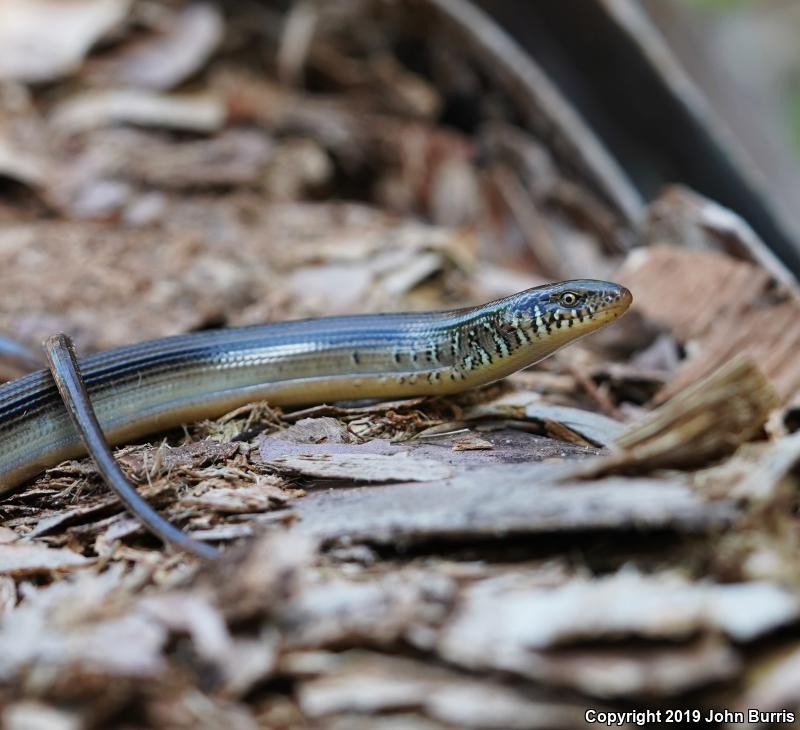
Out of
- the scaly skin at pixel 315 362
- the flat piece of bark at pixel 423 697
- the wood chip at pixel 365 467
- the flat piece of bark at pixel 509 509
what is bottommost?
the flat piece of bark at pixel 423 697

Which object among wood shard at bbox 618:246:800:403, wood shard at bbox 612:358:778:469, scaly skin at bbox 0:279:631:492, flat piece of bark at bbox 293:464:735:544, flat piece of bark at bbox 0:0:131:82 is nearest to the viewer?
flat piece of bark at bbox 293:464:735:544

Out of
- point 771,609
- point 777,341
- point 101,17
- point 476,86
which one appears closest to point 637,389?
point 777,341

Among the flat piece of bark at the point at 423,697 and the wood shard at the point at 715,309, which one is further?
the wood shard at the point at 715,309

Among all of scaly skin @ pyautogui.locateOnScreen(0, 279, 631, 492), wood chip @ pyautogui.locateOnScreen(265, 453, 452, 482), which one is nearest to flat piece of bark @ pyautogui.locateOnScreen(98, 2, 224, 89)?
scaly skin @ pyautogui.locateOnScreen(0, 279, 631, 492)

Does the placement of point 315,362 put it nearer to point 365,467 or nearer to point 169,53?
point 365,467

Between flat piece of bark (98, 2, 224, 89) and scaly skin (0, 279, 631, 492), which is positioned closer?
scaly skin (0, 279, 631, 492)

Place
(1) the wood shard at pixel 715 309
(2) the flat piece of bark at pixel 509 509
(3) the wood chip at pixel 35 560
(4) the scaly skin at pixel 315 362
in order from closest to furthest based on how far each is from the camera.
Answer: (2) the flat piece of bark at pixel 509 509 < (3) the wood chip at pixel 35 560 < (4) the scaly skin at pixel 315 362 < (1) the wood shard at pixel 715 309

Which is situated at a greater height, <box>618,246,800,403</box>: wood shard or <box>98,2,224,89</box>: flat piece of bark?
<box>98,2,224,89</box>: flat piece of bark

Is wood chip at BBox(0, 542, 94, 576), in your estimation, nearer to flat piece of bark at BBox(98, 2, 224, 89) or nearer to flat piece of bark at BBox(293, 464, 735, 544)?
flat piece of bark at BBox(293, 464, 735, 544)

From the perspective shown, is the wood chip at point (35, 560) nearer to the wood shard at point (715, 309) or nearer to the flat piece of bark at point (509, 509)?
the flat piece of bark at point (509, 509)

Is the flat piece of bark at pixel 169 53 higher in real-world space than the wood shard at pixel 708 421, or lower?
higher

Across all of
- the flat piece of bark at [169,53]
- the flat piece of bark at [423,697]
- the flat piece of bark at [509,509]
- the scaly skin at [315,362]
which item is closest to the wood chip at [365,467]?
the flat piece of bark at [509,509]

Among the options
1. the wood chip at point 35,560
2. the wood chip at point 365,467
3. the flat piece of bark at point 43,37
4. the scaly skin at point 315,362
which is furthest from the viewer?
the flat piece of bark at point 43,37
